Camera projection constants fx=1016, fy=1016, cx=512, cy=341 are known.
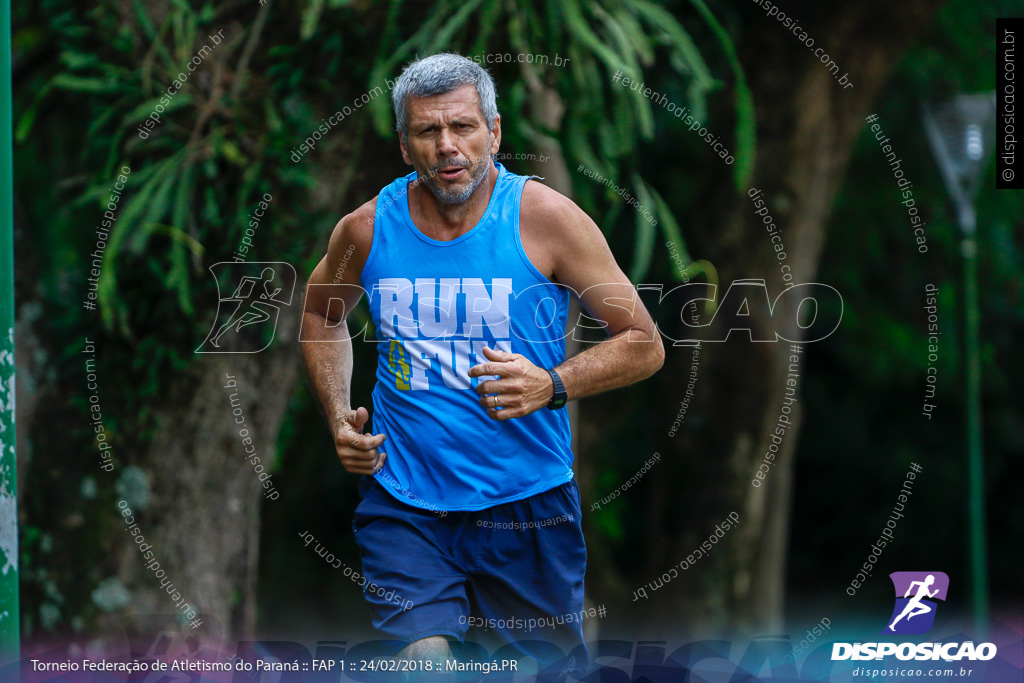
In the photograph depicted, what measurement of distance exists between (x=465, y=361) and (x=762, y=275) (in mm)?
2916

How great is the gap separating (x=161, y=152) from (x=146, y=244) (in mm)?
326

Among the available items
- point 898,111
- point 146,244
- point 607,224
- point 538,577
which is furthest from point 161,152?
Result: point 898,111

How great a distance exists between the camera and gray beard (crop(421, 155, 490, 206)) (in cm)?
240

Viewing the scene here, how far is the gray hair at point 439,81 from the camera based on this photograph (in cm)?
237

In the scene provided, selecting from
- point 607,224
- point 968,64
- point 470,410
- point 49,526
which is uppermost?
point 968,64

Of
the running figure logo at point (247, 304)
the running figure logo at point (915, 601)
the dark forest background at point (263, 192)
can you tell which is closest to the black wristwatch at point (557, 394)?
the dark forest background at point (263, 192)

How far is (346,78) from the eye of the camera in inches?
142

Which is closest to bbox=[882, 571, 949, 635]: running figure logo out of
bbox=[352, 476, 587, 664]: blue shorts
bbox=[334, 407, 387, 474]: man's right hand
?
bbox=[352, 476, 587, 664]: blue shorts

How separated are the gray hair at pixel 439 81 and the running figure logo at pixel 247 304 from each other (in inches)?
51.6

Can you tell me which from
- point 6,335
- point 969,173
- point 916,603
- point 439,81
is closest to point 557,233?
point 439,81

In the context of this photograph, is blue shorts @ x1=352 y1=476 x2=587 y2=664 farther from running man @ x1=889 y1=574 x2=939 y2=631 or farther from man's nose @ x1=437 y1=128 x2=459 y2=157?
running man @ x1=889 y1=574 x2=939 y2=631

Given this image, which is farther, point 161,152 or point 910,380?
point 910,380

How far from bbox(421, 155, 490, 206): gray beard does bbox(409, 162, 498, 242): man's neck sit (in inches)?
0.7

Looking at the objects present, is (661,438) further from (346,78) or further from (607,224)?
(346,78)
